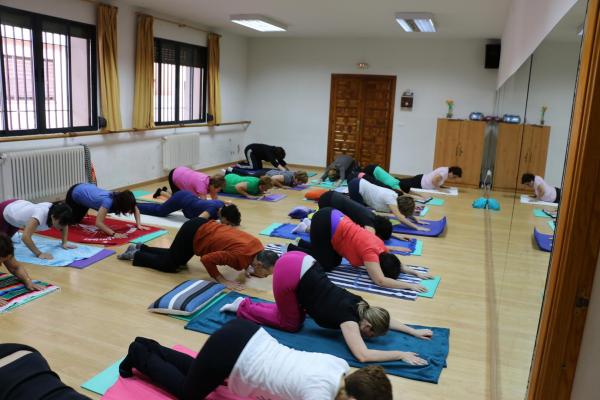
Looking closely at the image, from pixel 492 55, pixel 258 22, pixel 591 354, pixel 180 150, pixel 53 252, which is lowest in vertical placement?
pixel 53 252

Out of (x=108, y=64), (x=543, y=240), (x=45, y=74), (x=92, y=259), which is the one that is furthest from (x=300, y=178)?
(x=543, y=240)

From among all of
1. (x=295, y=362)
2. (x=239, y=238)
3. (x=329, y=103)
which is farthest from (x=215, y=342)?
(x=329, y=103)

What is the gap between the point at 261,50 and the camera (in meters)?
11.1

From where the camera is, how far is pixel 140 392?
2531 mm

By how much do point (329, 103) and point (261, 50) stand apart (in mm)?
2010

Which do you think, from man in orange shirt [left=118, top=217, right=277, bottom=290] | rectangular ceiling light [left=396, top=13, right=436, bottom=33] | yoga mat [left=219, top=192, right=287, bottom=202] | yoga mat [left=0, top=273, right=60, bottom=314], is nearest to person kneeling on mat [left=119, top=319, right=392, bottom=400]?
man in orange shirt [left=118, top=217, right=277, bottom=290]

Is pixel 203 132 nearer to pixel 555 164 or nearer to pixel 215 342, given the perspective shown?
pixel 215 342

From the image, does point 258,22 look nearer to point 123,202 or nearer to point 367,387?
point 123,202

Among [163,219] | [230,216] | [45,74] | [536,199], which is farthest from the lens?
[45,74]

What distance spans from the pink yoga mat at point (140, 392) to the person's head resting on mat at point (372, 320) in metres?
0.86

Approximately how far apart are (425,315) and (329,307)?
106cm

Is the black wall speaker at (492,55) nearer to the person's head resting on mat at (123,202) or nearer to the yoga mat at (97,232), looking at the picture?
the yoga mat at (97,232)

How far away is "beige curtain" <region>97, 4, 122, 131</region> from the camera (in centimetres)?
683

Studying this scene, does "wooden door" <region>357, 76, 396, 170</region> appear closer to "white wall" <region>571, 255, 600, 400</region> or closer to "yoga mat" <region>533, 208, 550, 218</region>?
"yoga mat" <region>533, 208, 550, 218</region>
